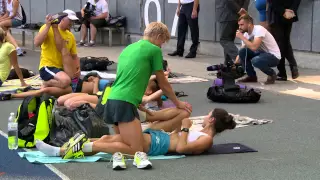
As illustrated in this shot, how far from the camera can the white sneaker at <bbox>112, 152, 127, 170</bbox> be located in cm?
577

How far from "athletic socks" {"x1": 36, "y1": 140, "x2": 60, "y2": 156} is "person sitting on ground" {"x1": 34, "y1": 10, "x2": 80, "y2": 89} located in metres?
3.30

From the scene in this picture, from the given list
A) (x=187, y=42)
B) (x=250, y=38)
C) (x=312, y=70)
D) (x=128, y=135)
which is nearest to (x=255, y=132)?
(x=128, y=135)

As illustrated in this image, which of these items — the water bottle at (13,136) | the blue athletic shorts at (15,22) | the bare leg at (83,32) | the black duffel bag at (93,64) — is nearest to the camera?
the water bottle at (13,136)

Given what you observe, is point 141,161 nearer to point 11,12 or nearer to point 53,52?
point 53,52

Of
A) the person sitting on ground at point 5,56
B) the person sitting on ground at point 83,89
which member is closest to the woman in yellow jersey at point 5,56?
the person sitting on ground at point 5,56

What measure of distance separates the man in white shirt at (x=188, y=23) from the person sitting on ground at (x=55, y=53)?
16.6 feet

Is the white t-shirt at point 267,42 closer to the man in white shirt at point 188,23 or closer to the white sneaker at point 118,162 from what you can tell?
the man in white shirt at point 188,23

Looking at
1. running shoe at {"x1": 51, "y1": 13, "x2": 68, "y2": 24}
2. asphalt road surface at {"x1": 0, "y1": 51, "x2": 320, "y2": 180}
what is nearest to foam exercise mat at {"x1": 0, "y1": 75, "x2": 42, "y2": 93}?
running shoe at {"x1": 51, "y1": 13, "x2": 68, "y2": 24}

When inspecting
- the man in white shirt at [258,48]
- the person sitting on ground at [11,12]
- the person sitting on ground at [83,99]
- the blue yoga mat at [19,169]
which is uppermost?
the person sitting on ground at [11,12]

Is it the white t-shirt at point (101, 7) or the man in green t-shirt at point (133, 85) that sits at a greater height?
the white t-shirt at point (101, 7)

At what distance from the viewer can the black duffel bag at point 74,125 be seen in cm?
675

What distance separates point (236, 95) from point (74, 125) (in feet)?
10.3

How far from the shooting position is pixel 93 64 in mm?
12852

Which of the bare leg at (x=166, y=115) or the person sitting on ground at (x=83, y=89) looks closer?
the bare leg at (x=166, y=115)
